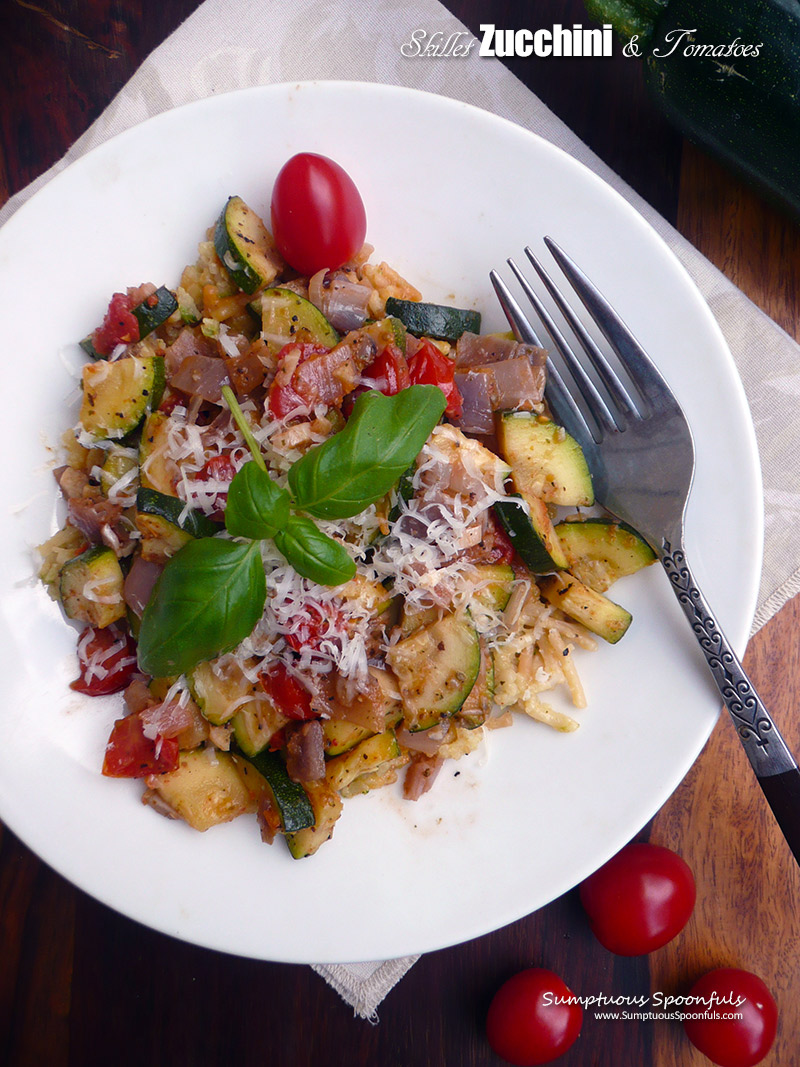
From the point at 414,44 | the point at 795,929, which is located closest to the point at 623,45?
the point at 414,44

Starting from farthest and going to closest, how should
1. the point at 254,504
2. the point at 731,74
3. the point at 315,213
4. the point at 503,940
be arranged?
the point at 503,940
the point at 731,74
the point at 315,213
the point at 254,504

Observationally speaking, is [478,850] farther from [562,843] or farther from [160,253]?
[160,253]

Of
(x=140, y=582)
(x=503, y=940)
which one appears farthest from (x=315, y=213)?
(x=503, y=940)

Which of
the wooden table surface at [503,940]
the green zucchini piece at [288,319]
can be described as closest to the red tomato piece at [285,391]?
the green zucchini piece at [288,319]

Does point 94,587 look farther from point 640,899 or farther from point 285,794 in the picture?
point 640,899

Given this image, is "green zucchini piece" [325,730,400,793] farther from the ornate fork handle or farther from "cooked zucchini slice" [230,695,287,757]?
the ornate fork handle

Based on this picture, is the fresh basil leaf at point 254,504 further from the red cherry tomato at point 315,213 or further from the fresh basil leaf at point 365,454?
the red cherry tomato at point 315,213

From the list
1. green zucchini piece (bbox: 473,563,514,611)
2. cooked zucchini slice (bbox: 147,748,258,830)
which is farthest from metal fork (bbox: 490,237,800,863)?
cooked zucchini slice (bbox: 147,748,258,830)
